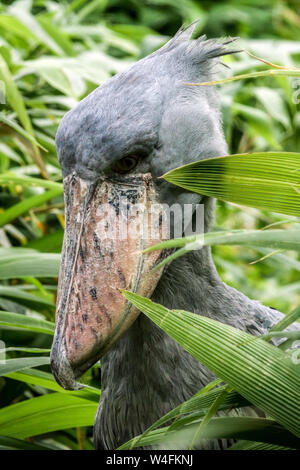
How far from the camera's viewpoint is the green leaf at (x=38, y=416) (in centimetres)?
150

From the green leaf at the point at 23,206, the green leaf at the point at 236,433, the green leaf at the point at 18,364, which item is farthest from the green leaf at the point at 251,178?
the green leaf at the point at 23,206

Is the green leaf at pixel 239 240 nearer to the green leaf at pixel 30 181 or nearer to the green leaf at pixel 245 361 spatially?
the green leaf at pixel 245 361

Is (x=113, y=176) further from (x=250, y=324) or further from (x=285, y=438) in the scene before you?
(x=285, y=438)

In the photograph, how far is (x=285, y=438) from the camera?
3.47 feet

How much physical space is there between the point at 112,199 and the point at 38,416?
21.2 inches

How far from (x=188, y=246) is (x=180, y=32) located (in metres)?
0.73

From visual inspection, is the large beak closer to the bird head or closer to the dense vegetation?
the bird head

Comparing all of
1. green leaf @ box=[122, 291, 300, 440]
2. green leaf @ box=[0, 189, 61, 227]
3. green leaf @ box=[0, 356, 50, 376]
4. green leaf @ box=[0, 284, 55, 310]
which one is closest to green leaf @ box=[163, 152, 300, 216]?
green leaf @ box=[122, 291, 300, 440]

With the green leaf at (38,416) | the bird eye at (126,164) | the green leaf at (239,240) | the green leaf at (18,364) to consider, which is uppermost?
the bird eye at (126,164)

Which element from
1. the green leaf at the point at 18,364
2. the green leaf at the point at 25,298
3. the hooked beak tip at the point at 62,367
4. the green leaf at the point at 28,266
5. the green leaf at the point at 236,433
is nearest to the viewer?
the green leaf at the point at 236,433

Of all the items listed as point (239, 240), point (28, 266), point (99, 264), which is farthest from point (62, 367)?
point (28, 266)

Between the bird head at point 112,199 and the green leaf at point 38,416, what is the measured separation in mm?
333

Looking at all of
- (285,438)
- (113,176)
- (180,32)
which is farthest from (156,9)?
(285,438)

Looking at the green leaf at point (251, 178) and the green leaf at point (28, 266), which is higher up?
the green leaf at point (251, 178)
